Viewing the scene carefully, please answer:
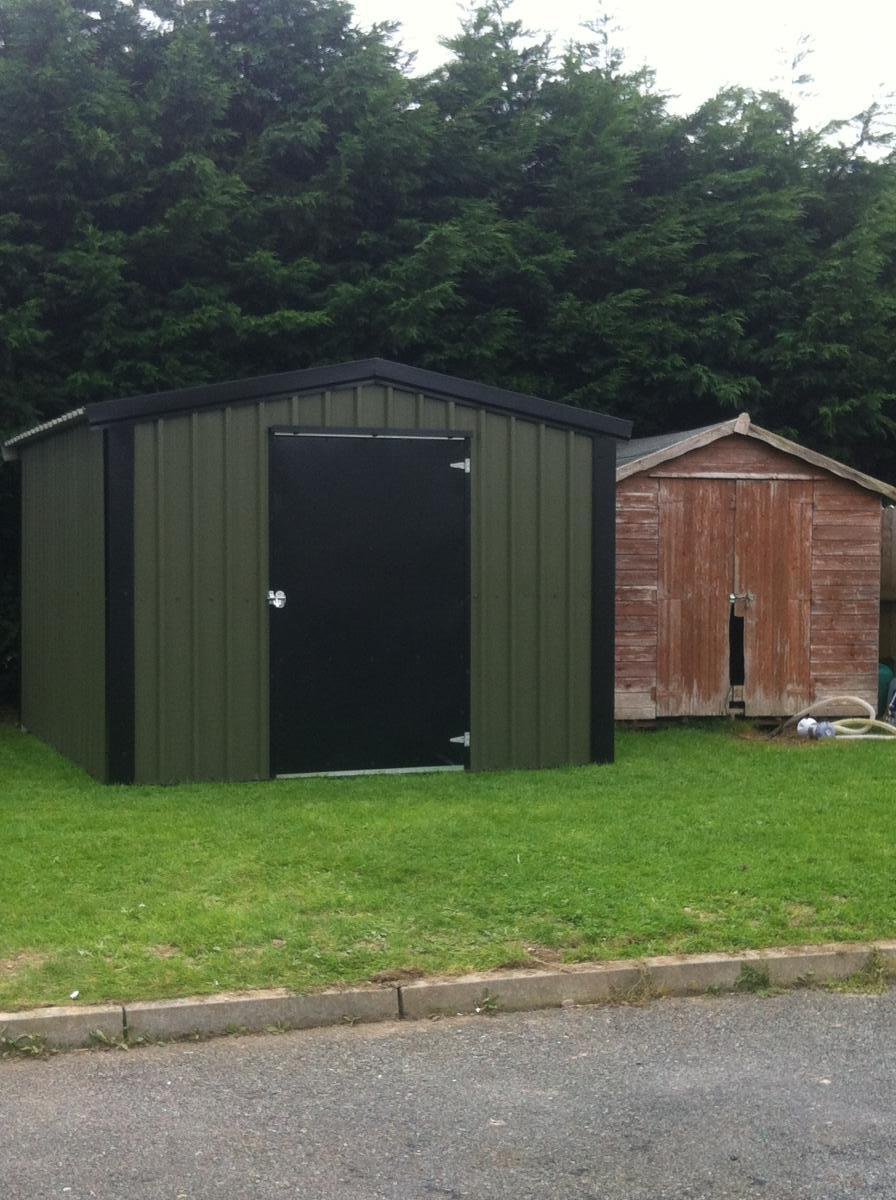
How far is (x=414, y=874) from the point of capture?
22.3 ft

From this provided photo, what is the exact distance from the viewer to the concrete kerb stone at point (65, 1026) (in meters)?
4.88

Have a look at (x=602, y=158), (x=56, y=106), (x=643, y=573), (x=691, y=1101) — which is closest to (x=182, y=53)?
(x=56, y=106)

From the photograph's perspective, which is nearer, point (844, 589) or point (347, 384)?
point (347, 384)

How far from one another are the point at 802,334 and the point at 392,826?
10120mm

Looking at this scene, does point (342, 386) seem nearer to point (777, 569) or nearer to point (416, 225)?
point (777, 569)

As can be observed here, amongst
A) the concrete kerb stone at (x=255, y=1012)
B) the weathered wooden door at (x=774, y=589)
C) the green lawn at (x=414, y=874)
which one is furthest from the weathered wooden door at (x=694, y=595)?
the concrete kerb stone at (x=255, y=1012)

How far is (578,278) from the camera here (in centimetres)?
1599

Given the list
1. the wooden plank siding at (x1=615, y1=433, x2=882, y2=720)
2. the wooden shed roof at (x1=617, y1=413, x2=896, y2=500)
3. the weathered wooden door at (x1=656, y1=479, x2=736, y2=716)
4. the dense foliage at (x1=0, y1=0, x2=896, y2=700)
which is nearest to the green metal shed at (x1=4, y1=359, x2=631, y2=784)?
the wooden shed roof at (x1=617, y1=413, x2=896, y2=500)

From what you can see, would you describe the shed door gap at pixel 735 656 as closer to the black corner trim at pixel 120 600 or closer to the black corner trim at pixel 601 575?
the black corner trim at pixel 601 575

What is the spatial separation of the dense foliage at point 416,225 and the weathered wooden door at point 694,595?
141 inches

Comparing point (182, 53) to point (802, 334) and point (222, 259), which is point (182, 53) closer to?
point (222, 259)

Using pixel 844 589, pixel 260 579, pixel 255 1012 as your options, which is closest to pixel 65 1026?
pixel 255 1012

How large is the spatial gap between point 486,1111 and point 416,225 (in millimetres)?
12025

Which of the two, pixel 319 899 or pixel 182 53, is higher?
pixel 182 53
